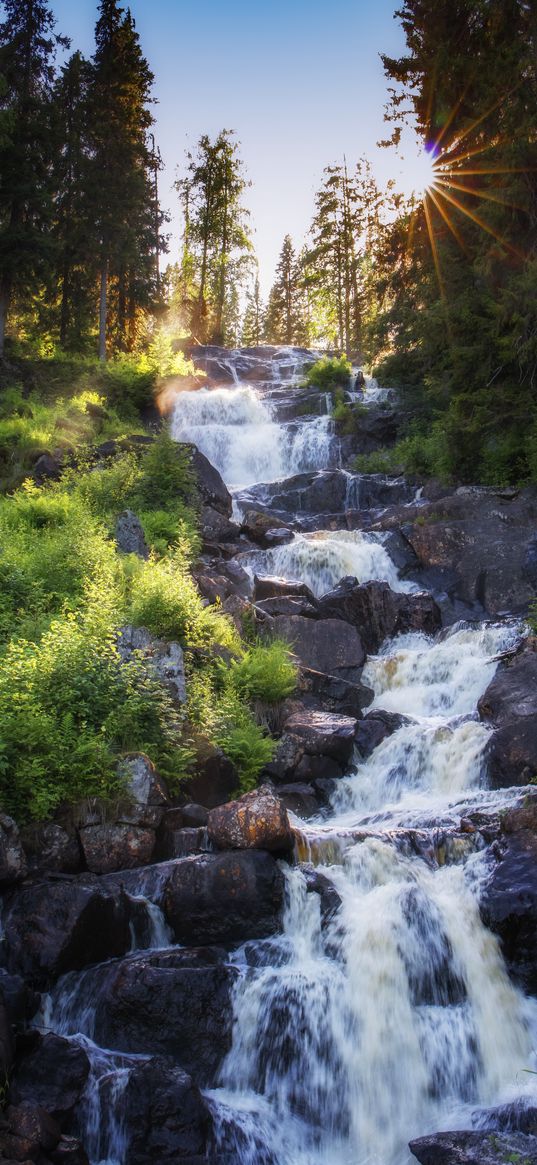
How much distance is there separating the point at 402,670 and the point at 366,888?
5811 millimetres

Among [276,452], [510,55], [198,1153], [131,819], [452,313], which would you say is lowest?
[198,1153]

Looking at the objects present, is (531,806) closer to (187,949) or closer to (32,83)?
(187,949)

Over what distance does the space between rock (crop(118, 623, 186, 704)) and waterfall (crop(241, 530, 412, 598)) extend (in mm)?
6220

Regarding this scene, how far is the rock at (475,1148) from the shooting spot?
516cm

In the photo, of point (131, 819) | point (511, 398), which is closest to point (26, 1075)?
point (131, 819)

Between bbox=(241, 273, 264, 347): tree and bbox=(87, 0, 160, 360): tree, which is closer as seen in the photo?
bbox=(87, 0, 160, 360): tree

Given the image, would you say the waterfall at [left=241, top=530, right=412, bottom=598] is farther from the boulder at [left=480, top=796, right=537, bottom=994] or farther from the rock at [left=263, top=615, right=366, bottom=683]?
the boulder at [left=480, top=796, right=537, bottom=994]

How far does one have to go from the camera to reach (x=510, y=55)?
53.6 feet

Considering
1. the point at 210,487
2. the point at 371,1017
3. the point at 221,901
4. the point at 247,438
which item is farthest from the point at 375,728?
the point at 247,438

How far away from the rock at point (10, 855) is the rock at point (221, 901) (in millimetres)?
1513

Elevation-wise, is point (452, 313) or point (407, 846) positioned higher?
point (452, 313)

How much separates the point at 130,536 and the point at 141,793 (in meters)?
7.06

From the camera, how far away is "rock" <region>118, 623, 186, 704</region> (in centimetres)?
995

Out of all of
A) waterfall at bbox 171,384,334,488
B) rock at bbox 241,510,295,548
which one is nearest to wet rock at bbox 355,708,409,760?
rock at bbox 241,510,295,548
